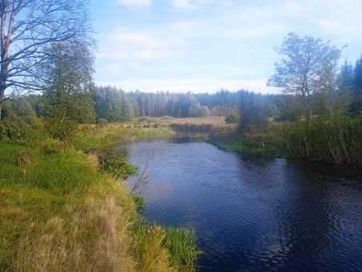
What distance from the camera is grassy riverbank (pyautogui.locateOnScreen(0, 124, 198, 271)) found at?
7906 mm

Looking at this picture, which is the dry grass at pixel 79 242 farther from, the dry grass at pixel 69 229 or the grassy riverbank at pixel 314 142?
the grassy riverbank at pixel 314 142

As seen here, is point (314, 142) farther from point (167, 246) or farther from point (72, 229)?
point (72, 229)

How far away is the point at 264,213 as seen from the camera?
19.0 meters

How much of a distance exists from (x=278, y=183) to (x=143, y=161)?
47.6 ft

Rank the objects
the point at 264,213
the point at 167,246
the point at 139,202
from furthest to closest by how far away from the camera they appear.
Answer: the point at 139,202 → the point at 264,213 → the point at 167,246

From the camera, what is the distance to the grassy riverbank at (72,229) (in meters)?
7.91

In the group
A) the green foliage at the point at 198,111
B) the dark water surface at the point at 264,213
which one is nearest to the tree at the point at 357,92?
the dark water surface at the point at 264,213

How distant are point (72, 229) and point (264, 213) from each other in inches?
429

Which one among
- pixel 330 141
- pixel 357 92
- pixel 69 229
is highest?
pixel 357 92

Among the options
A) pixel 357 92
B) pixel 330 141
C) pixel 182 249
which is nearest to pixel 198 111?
pixel 357 92

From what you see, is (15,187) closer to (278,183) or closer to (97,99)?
(278,183)

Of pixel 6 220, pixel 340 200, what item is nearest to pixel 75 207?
pixel 6 220

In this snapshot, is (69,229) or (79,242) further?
(69,229)

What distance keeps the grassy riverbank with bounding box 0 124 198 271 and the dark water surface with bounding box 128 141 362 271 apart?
1957mm
